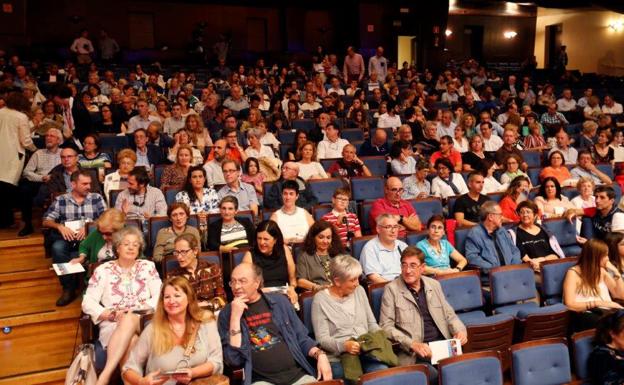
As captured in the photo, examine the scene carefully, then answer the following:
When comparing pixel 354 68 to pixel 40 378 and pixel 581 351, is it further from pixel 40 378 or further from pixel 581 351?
pixel 40 378

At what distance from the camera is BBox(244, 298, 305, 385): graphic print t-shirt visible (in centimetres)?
275

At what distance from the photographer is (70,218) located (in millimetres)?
4113

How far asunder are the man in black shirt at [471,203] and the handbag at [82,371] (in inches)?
122

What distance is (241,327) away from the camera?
2754 mm

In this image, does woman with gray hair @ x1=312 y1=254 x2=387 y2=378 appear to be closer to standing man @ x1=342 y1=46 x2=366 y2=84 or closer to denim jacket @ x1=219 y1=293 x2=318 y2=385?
denim jacket @ x1=219 y1=293 x2=318 y2=385

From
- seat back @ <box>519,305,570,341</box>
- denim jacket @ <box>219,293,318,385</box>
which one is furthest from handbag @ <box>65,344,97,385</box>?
seat back @ <box>519,305,570,341</box>

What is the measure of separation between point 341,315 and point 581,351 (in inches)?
46.7

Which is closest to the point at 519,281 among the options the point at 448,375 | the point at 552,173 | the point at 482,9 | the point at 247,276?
the point at 448,375

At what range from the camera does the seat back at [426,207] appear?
4.89m

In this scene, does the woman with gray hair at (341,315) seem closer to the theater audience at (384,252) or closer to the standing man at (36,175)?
the theater audience at (384,252)

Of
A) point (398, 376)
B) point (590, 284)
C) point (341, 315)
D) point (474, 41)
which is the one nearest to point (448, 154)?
point (590, 284)

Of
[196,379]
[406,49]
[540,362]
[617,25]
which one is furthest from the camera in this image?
[617,25]

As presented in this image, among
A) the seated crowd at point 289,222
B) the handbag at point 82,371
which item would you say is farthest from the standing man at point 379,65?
the handbag at point 82,371

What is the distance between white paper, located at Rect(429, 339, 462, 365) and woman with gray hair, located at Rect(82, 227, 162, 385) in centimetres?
146
